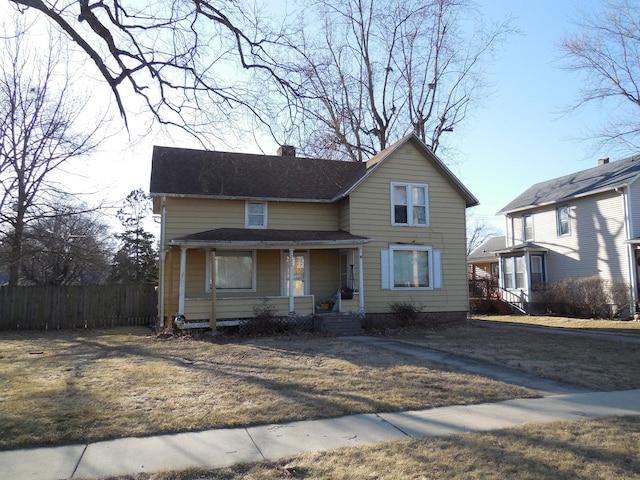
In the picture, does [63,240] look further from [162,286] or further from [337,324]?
[337,324]

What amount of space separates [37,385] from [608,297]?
22011mm

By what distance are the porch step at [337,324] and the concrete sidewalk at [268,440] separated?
9.18m

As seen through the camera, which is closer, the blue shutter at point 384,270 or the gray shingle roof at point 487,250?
the blue shutter at point 384,270

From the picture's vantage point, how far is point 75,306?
18156 mm

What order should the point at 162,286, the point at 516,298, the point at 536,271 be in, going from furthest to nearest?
the point at 516,298 < the point at 536,271 < the point at 162,286

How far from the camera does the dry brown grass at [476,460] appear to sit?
13.4 ft

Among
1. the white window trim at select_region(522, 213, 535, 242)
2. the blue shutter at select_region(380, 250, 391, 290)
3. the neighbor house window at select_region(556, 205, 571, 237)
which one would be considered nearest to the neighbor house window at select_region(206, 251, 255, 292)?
the blue shutter at select_region(380, 250, 391, 290)

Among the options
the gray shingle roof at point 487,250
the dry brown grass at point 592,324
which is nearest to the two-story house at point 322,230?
the dry brown grass at point 592,324

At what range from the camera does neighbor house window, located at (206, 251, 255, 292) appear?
17344 mm

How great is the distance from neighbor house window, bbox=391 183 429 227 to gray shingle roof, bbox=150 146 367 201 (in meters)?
1.64

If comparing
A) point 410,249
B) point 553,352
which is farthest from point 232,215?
point 553,352

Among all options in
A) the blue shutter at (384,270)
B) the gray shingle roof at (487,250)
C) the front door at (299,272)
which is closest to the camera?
the blue shutter at (384,270)

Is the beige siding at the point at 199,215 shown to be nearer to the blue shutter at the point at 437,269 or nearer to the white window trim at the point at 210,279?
the white window trim at the point at 210,279

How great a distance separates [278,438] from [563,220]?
81.9 ft
